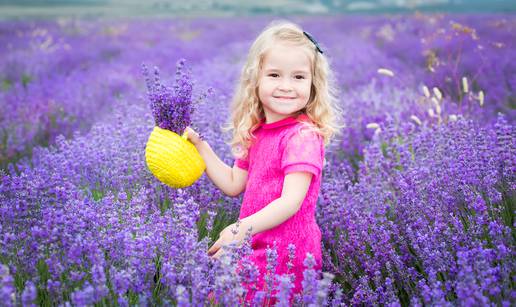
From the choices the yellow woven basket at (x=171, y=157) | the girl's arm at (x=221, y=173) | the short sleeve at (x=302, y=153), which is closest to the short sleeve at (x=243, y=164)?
the girl's arm at (x=221, y=173)

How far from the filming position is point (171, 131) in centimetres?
229

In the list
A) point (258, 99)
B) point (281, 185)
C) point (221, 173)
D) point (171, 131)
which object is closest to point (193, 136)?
point (171, 131)

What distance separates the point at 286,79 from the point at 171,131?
563 mm

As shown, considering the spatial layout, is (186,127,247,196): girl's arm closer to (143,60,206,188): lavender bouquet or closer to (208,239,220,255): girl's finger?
(143,60,206,188): lavender bouquet

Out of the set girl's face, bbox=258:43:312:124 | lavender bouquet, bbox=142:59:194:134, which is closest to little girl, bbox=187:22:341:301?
girl's face, bbox=258:43:312:124

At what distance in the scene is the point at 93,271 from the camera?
1.52m

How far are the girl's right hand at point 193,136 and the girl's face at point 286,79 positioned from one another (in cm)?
37

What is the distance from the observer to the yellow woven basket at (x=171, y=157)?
2221 mm

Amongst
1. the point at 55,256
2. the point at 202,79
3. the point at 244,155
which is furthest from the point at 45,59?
the point at 55,256

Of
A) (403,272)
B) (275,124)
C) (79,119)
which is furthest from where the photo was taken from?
(79,119)

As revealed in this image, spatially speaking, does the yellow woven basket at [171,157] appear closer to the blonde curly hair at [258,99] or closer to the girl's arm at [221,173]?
the girl's arm at [221,173]

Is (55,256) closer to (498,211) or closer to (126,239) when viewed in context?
(126,239)

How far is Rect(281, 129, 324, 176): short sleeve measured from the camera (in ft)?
6.89

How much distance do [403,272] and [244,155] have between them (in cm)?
94
